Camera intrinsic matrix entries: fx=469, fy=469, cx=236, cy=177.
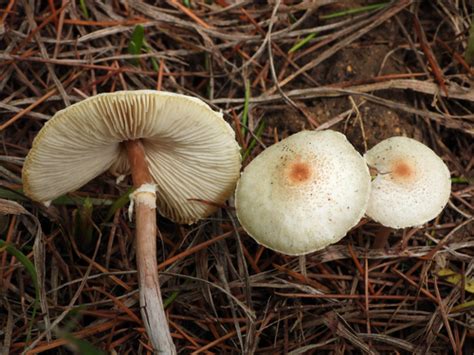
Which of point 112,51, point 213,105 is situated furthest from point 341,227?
point 112,51

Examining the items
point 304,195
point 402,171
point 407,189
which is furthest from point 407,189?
point 304,195

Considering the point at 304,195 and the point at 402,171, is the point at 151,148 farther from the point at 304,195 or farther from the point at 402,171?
the point at 402,171

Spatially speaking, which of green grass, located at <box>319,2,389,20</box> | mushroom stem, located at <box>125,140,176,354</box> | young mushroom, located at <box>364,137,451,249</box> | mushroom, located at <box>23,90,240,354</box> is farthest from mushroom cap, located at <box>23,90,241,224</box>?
green grass, located at <box>319,2,389,20</box>

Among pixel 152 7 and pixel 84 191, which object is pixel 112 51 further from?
pixel 84 191

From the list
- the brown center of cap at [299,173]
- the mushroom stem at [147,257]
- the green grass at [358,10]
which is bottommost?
the mushroom stem at [147,257]

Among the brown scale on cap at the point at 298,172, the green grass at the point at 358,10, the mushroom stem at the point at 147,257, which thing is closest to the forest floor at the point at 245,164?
the green grass at the point at 358,10

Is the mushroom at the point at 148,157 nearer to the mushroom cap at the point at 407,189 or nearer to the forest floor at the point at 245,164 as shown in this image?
the forest floor at the point at 245,164
